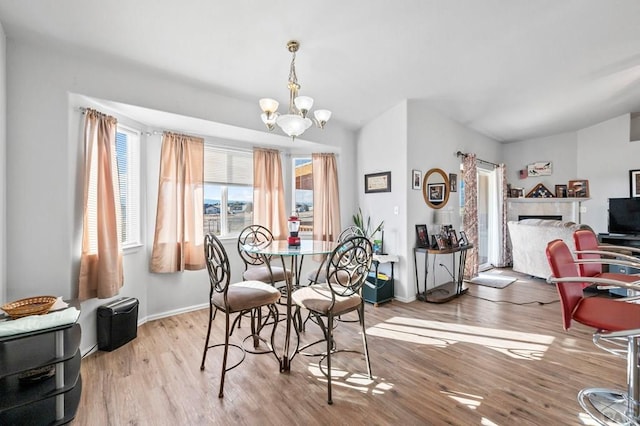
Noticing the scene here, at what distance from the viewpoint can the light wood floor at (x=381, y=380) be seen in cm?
176

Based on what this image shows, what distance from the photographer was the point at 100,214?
8.46 feet

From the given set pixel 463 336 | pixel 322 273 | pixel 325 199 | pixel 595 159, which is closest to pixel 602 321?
pixel 463 336

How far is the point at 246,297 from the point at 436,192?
3.35 meters

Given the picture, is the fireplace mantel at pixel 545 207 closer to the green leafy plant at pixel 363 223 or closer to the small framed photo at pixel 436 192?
the small framed photo at pixel 436 192

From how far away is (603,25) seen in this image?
2695 millimetres

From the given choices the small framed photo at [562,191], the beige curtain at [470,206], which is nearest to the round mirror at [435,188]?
the beige curtain at [470,206]

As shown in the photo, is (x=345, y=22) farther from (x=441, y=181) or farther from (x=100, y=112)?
(x=441, y=181)

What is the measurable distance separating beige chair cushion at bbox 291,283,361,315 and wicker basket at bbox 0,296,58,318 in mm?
1596

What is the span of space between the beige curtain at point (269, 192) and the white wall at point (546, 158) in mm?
5328

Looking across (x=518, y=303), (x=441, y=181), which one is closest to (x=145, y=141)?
(x=441, y=181)

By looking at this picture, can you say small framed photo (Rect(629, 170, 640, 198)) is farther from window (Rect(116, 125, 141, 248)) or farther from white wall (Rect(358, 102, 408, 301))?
window (Rect(116, 125, 141, 248))

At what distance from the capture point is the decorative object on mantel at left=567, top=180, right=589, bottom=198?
5.51 meters

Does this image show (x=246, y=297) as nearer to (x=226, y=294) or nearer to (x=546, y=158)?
(x=226, y=294)

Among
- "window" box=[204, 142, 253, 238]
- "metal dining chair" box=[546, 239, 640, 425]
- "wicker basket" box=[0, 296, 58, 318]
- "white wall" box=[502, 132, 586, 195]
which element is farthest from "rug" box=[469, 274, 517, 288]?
"wicker basket" box=[0, 296, 58, 318]
